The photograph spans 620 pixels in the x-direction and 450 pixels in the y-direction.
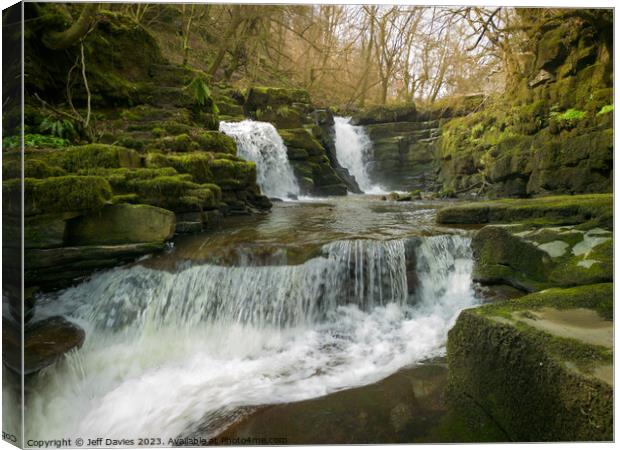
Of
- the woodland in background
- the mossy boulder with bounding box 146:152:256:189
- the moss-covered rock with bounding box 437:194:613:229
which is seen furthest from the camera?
the mossy boulder with bounding box 146:152:256:189

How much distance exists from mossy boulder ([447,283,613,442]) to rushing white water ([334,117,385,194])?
1131 cm

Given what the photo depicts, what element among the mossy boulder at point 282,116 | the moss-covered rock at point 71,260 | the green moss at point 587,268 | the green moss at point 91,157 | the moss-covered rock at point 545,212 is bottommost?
the moss-covered rock at point 71,260

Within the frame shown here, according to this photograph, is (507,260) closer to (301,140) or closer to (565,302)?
(565,302)

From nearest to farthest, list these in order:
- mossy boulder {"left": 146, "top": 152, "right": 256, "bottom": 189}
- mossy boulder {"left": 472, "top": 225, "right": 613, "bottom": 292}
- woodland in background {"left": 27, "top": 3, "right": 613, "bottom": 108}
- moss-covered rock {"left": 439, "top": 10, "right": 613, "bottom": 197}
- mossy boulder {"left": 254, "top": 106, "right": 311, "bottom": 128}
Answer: mossy boulder {"left": 472, "top": 225, "right": 613, "bottom": 292}, woodland in background {"left": 27, "top": 3, "right": 613, "bottom": 108}, moss-covered rock {"left": 439, "top": 10, "right": 613, "bottom": 197}, mossy boulder {"left": 146, "top": 152, "right": 256, "bottom": 189}, mossy boulder {"left": 254, "top": 106, "right": 311, "bottom": 128}

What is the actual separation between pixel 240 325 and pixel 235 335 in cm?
12

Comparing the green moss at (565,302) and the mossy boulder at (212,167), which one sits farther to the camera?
the mossy boulder at (212,167)

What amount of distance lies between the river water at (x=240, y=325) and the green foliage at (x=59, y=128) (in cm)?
149

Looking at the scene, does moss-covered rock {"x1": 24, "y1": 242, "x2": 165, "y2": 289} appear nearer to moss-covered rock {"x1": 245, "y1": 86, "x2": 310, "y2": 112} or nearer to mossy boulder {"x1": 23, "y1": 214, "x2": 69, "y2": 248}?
mossy boulder {"x1": 23, "y1": 214, "x2": 69, "y2": 248}

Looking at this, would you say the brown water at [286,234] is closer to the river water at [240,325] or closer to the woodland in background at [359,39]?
the river water at [240,325]

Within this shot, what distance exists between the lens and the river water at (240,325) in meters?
2.45

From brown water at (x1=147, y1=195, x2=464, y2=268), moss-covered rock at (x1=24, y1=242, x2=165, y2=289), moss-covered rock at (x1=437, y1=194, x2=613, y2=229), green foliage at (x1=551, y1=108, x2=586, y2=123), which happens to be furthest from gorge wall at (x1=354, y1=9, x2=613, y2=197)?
moss-covered rock at (x1=24, y1=242, x2=165, y2=289)

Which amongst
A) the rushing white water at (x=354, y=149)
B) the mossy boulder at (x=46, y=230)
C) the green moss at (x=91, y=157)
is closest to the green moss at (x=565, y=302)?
the mossy boulder at (x=46, y=230)

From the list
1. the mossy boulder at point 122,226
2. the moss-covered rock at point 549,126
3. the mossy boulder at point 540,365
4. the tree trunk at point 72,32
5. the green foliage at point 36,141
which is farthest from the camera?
the moss-covered rock at point 549,126

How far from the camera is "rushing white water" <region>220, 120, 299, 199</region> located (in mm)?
9250
